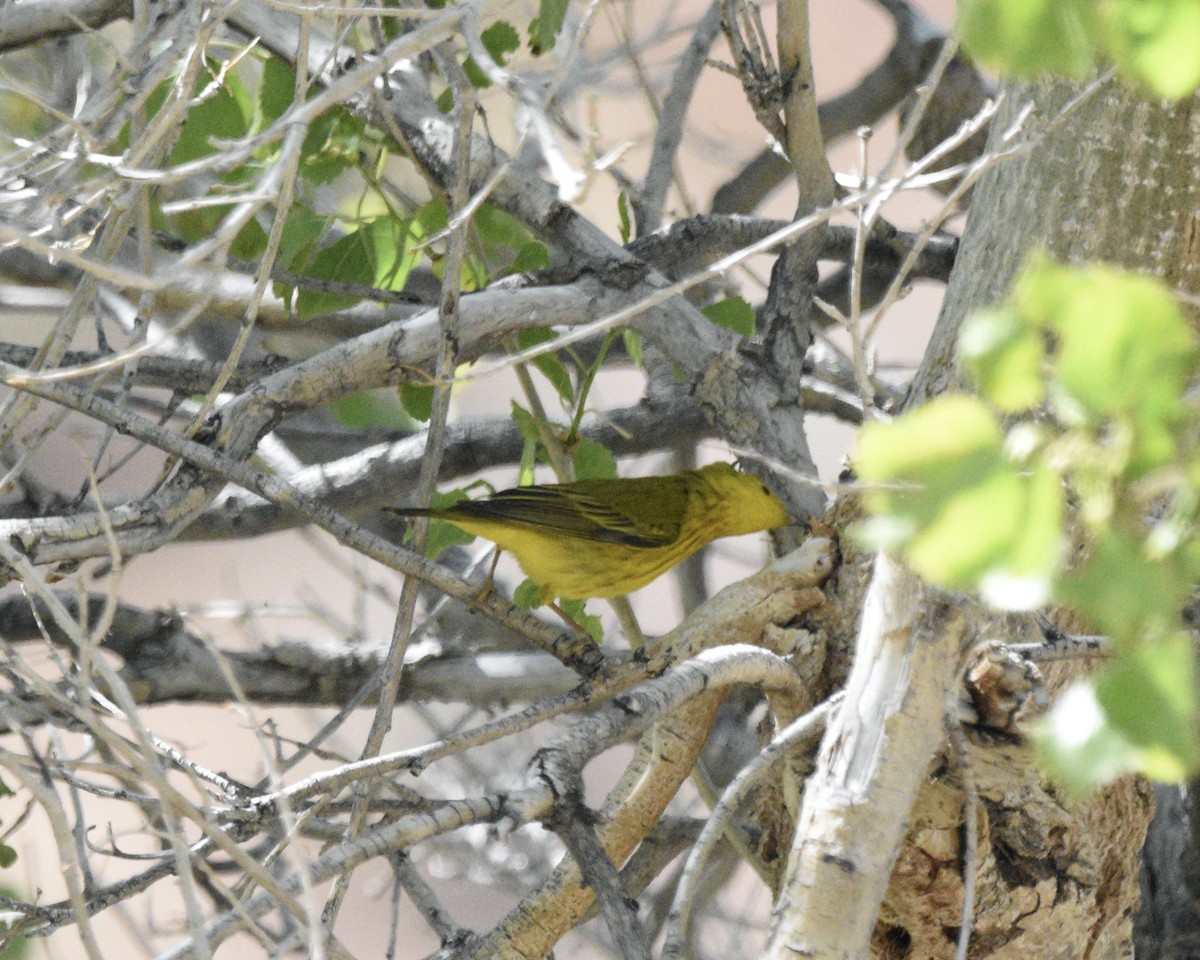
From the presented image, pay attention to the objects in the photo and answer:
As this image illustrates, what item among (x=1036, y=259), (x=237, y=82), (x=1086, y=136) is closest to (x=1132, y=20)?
(x=1036, y=259)

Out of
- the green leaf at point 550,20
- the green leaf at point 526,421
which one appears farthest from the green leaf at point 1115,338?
the green leaf at point 526,421

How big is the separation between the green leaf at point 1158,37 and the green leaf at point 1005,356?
0.15 meters

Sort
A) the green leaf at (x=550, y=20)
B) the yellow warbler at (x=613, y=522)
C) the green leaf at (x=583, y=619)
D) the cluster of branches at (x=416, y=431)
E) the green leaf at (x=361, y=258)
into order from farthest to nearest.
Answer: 1. the yellow warbler at (x=613, y=522)
2. the green leaf at (x=583, y=619)
3. the green leaf at (x=361, y=258)
4. the green leaf at (x=550, y=20)
5. the cluster of branches at (x=416, y=431)

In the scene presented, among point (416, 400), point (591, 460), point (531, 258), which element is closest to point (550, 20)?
point (531, 258)

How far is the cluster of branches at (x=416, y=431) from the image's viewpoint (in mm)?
1509

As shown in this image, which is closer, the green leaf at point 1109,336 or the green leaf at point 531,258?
the green leaf at point 1109,336

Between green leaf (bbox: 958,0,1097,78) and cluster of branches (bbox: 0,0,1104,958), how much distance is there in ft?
2.80

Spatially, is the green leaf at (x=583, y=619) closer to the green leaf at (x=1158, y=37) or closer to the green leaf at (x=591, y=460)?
the green leaf at (x=591, y=460)

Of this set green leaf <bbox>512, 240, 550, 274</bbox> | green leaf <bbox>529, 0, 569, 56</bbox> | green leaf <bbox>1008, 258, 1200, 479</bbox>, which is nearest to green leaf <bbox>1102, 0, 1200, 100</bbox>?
green leaf <bbox>1008, 258, 1200, 479</bbox>

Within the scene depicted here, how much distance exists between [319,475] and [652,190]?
1.23m

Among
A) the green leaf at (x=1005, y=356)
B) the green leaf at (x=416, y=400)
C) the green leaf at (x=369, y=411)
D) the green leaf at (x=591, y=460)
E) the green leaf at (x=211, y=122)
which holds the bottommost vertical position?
the green leaf at (x=1005, y=356)

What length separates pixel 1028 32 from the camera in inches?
23.8

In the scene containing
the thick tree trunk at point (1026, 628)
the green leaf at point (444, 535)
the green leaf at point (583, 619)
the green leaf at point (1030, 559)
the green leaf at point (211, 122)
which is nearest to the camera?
the green leaf at point (1030, 559)

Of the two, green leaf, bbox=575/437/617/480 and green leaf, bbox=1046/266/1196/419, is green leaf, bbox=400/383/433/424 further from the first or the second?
green leaf, bbox=1046/266/1196/419
